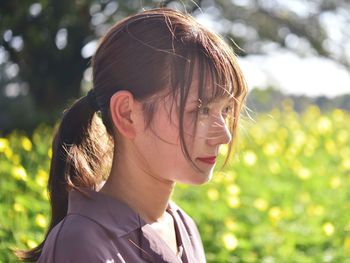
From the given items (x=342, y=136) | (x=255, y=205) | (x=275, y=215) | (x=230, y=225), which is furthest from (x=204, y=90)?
(x=342, y=136)

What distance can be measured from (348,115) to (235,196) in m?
3.59

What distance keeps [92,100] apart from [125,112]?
0.13 meters

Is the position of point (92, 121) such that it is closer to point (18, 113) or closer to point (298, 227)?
point (298, 227)

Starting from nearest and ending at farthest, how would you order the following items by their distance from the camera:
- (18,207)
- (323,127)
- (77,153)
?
(77,153) < (18,207) < (323,127)

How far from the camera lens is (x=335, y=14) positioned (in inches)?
305

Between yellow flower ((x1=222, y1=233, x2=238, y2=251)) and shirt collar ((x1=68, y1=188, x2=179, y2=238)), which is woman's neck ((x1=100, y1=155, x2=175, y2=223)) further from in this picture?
yellow flower ((x1=222, y1=233, x2=238, y2=251))

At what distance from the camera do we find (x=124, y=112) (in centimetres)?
153

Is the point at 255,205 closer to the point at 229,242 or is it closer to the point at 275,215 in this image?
the point at 275,215

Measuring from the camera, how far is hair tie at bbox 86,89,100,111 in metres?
1.62

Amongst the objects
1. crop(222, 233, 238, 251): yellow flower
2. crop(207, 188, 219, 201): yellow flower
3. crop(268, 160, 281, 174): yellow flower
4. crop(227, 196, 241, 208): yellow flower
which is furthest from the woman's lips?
crop(268, 160, 281, 174): yellow flower

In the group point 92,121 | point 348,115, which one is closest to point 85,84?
point 348,115

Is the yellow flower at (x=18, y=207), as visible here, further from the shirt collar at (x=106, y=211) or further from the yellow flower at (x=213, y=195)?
the shirt collar at (x=106, y=211)

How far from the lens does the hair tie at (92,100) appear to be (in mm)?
1616

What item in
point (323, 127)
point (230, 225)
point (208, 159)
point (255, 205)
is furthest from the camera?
point (323, 127)
